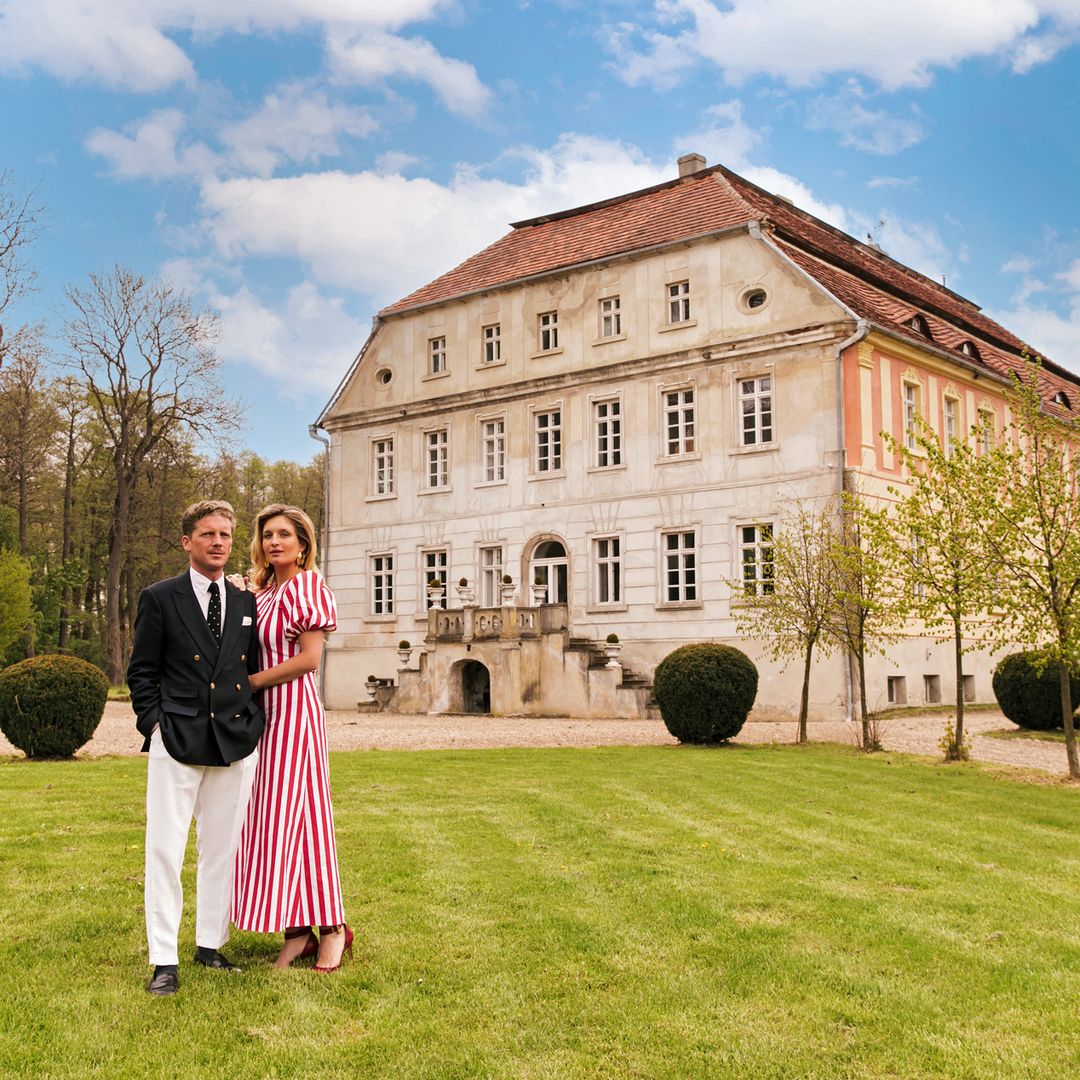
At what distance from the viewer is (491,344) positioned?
105ft

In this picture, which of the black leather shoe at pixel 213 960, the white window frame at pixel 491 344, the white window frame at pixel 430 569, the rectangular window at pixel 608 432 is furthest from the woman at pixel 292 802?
the white window frame at pixel 491 344

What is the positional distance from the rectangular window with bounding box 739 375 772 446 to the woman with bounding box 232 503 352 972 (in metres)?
21.5

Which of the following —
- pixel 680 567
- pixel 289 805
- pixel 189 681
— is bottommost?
pixel 289 805

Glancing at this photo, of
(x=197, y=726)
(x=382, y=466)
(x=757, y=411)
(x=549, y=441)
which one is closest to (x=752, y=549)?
(x=757, y=411)

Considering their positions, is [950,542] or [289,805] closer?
[289,805]

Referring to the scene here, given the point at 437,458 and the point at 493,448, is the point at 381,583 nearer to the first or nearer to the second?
the point at 437,458

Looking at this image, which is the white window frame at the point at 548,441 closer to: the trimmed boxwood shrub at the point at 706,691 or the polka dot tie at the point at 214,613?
the trimmed boxwood shrub at the point at 706,691

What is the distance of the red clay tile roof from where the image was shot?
1088 inches

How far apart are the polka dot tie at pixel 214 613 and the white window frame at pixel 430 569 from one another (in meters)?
26.0

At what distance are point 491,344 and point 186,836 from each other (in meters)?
27.3

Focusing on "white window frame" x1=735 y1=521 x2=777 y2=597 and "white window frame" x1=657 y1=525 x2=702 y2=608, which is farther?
"white window frame" x1=657 y1=525 x2=702 y2=608

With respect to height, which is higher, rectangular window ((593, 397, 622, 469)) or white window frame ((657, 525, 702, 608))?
rectangular window ((593, 397, 622, 469))

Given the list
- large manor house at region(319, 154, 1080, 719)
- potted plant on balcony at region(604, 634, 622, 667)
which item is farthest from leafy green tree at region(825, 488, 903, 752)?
potted plant on balcony at region(604, 634, 622, 667)

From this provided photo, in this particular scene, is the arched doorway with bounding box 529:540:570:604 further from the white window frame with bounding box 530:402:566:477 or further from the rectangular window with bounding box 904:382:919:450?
the rectangular window with bounding box 904:382:919:450
